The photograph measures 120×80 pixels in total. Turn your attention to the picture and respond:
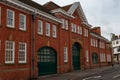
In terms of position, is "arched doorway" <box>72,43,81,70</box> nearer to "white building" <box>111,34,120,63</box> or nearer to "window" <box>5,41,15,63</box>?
"window" <box>5,41,15,63</box>

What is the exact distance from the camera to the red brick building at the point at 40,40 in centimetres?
1999

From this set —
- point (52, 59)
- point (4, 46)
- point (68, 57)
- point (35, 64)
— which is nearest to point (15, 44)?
point (4, 46)

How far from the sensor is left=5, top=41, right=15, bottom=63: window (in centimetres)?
1971

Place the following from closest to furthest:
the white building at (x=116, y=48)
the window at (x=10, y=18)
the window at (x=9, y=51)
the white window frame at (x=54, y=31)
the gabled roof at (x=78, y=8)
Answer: the window at (x=9, y=51), the window at (x=10, y=18), the white window frame at (x=54, y=31), the gabled roof at (x=78, y=8), the white building at (x=116, y=48)

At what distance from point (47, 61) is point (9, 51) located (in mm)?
7296

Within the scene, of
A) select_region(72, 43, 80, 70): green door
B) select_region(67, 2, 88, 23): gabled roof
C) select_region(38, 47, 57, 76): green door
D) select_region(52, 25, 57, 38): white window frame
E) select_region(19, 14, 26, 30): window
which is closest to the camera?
select_region(19, 14, 26, 30): window

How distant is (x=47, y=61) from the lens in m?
26.3

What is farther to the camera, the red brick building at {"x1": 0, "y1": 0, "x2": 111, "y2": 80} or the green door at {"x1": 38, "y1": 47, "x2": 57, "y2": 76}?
the green door at {"x1": 38, "y1": 47, "x2": 57, "y2": 76}

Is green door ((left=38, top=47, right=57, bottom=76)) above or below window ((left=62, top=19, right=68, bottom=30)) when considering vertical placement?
below

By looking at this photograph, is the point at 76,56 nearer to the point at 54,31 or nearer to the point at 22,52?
the point at 54,31

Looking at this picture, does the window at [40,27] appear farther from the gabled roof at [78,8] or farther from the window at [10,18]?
the gabled roof at [78,8]

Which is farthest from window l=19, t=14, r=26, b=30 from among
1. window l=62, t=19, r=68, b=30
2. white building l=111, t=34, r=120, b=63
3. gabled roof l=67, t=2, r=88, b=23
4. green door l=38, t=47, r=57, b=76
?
white building l=111, t=34, r=120, b=63

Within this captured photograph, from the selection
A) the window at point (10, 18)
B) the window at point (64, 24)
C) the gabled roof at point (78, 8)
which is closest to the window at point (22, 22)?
the window at point (10, 18)

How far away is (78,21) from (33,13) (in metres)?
13.9
